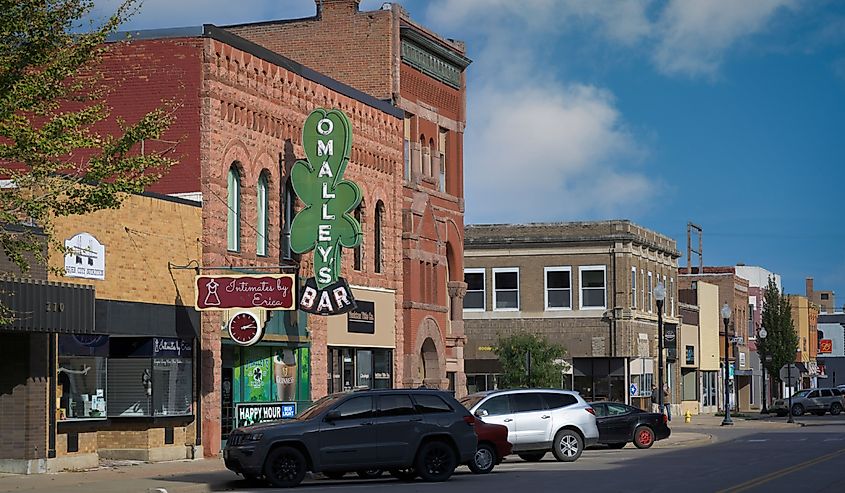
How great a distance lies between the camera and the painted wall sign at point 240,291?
30.7 m

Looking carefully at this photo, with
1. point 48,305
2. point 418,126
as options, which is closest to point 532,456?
point 48,305

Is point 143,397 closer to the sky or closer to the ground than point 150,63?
closer to the ground

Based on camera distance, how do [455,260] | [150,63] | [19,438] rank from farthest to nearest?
[455,260]
[150,63]
[19,438]

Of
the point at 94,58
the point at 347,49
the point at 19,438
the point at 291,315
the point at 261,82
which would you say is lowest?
the point at 19,438

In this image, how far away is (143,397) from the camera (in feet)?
98.8

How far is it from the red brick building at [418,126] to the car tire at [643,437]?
322 inches

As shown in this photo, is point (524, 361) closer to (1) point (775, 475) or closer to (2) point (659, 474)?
(2) point (659, 474)

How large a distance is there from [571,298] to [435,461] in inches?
1581

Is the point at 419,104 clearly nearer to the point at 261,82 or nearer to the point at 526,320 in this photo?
the point at 261,82

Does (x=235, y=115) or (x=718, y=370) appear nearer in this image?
(x=235, y=115)

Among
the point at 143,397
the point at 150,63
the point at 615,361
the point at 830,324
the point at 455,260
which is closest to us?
the point at 143,397

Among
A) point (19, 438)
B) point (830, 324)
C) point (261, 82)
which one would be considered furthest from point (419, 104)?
point (830, 324)

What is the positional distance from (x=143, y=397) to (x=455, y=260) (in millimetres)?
20428

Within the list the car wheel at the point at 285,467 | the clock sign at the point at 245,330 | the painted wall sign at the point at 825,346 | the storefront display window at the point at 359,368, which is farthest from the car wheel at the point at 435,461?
the painted wall sign at the point at 825,346
